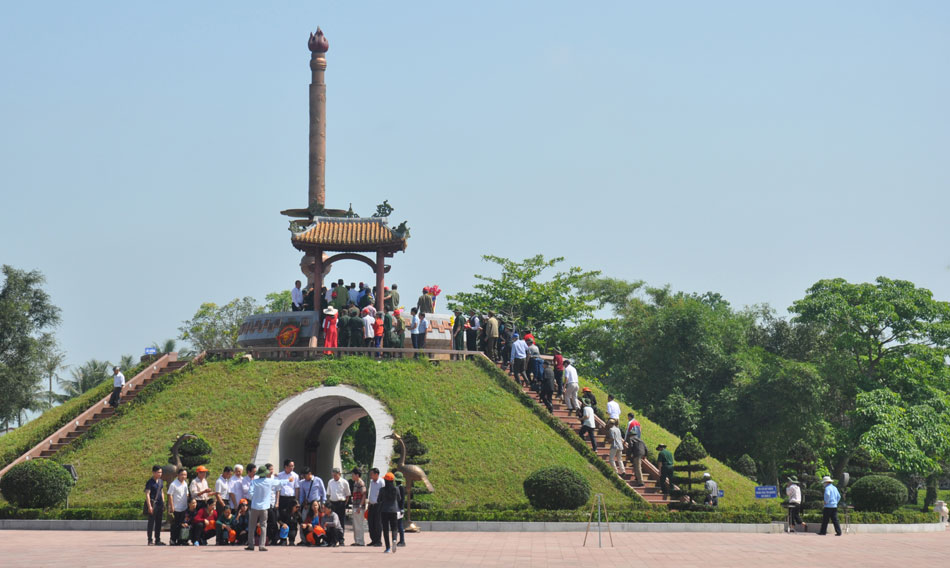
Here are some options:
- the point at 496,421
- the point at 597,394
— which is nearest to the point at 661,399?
the point at 597,394

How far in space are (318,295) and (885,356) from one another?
28135mm

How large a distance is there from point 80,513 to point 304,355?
35.8ft

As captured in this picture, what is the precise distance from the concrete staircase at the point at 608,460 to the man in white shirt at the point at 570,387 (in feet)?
1.19

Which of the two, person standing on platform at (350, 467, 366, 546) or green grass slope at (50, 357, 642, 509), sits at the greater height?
A: green grass slope at (50, 357, 642, 509)

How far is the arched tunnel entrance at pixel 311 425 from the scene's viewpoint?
105ft

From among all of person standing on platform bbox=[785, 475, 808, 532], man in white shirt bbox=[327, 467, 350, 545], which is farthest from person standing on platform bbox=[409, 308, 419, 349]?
man in white shirt bbox=[327, 467, 350, 545]

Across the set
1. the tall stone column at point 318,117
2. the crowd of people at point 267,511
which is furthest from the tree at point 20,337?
the crowd of people at point 267,511

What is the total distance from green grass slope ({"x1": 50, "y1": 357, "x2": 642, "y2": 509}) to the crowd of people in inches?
285

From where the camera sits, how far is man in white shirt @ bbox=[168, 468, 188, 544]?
21219 mm

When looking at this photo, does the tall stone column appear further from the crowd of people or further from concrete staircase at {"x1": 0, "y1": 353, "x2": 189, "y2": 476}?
the crowd of people

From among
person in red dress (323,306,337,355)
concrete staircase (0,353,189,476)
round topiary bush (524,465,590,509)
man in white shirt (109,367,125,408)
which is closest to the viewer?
round topiary bush (524,465,590,509)

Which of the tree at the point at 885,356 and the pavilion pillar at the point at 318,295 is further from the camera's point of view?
the tree at the point at 885,356

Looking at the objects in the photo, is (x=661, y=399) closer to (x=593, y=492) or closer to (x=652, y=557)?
(x=593, y=492)

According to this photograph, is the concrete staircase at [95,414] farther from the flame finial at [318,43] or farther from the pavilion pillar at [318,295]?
the flame finial at [318,43]
